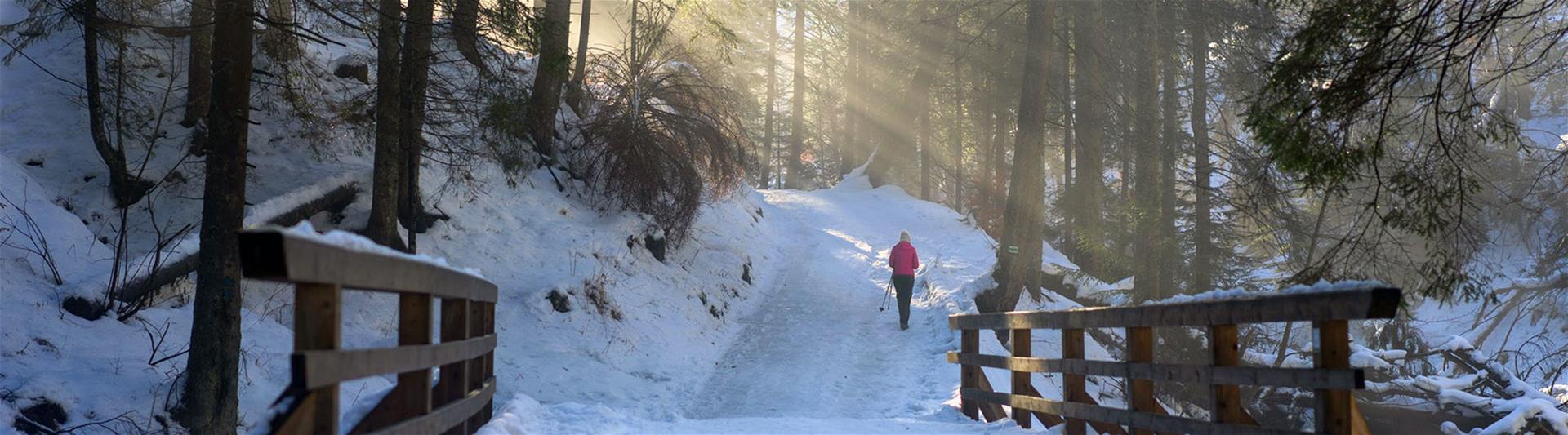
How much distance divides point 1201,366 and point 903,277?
1236 cm

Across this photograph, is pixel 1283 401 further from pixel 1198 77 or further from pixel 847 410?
pixel 847 410

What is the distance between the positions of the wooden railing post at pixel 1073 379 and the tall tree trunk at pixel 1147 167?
42.0 feet

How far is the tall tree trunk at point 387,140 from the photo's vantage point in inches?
494

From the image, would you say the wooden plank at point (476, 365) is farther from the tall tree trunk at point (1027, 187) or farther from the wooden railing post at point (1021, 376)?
the tall tree trunk at point (1027, 187)

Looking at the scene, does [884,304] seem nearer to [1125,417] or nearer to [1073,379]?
[1073,379]

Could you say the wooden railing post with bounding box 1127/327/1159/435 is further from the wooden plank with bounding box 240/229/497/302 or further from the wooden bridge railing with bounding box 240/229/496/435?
the wooden plank with bounding box 240/229/497/302

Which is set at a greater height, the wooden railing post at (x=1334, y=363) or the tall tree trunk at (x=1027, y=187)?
the tall tree trunk at (x=1027, y=187)

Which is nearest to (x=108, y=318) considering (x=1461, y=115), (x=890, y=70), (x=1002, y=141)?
(x=1461, y=115)

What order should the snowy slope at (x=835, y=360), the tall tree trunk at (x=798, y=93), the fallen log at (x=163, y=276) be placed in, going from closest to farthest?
the snowy slope at (x=835, y=360), the fallen log at (x=163, y=276), the tall tree trunk at (x=798, y=93)

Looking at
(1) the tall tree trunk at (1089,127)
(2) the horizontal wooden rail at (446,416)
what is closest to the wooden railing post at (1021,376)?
(2) the horizontal wooden rail at (446,416)

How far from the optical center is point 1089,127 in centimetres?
2417

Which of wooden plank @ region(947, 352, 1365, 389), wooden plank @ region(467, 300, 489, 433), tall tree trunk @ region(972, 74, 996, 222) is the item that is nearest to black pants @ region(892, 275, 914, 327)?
wooden plank @ region(947, 352, 1365, 389)

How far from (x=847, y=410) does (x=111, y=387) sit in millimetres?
7132

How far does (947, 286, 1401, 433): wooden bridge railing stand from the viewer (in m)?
4.66
